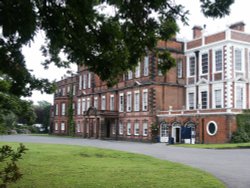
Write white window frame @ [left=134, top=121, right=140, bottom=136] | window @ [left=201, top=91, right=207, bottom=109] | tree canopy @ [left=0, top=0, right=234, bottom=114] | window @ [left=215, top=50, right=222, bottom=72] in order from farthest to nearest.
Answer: white window frame @ [left=134, top=121, right=140, bottom=136], window @ [left=201, top=91, right=207, bottom=109], window @ [left=215, top=50, right=222, bottom=72], tree canopy @ [left=0, top=0, right=234, bottom=114]

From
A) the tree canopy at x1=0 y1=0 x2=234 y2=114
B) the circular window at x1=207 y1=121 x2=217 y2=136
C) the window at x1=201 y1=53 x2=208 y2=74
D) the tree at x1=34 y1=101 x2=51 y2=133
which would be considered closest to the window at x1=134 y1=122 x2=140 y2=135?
the window at x1=201 y1=53 x2=208 y2=74

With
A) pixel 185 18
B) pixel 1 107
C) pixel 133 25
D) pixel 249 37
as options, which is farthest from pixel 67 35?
pixel 249 37

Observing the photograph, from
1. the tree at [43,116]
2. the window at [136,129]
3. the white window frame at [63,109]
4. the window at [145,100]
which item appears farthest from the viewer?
the tree at [43,116]

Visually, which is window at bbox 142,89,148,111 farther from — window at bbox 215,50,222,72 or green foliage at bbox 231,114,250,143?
green foliage at bbox 231,114,250,143

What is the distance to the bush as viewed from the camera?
34.9m

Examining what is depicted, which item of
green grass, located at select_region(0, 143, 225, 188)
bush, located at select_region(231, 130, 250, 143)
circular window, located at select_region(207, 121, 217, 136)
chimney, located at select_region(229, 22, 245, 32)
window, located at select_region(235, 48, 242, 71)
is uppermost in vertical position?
chimney, located at select_region(229, 22, 245, 32)

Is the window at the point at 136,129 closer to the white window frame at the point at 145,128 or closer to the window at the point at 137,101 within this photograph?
the white window frame at the point at 145,128

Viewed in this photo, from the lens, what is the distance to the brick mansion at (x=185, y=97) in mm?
37812

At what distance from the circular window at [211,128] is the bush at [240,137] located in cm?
186

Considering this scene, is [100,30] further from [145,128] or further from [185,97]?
[185,97]

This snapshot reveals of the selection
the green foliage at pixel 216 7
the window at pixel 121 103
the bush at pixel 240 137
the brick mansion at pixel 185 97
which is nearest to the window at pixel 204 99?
the brick mansion at pixel 185 97

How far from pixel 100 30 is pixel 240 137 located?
28907 mm

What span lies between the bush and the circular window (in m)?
1.86

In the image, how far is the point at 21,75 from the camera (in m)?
10.4
